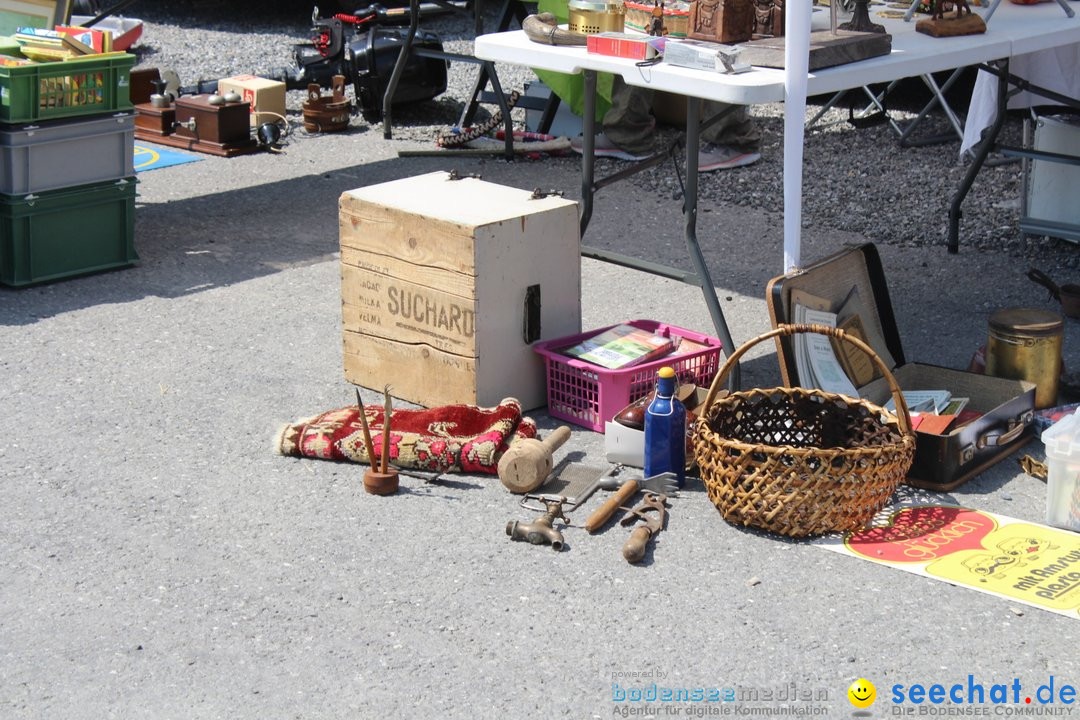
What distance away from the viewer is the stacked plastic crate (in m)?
5.54

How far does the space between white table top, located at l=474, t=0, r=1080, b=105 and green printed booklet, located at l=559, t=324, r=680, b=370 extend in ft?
2.59

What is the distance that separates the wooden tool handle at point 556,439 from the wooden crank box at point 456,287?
37 centimetres

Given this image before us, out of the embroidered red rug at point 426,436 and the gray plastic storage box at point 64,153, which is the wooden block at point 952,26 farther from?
the gray plastic storage box at point 64,153

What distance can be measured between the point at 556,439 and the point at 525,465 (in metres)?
0.21

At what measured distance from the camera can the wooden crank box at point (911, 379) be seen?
3926 millimetres

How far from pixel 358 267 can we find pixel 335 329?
0.75 meters

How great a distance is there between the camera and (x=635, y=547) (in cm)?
347

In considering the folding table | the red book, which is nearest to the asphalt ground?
the folding table

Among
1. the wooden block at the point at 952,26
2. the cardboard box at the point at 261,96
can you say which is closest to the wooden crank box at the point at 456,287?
the wooden block at the point at 952,26

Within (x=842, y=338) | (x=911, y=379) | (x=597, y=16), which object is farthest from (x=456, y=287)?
(x=911, y=379)

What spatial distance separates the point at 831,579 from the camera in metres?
3.42

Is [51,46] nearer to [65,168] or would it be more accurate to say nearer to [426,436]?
[65,168]

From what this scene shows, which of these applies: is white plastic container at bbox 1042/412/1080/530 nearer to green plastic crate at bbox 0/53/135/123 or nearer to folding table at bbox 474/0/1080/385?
folding table at bbox 474/0/1080/385

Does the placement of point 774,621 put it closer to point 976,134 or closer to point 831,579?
point 831,579
